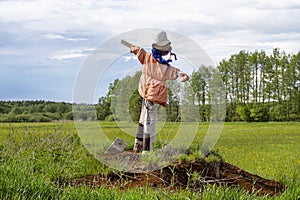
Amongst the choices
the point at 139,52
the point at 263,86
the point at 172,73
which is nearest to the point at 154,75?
the point at 172,73

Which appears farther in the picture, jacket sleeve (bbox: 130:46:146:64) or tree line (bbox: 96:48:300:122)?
tree line (bbox: 96:48:300:122)

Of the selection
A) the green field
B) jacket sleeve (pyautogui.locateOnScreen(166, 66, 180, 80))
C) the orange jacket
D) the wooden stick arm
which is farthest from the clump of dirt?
the wooden stick arm

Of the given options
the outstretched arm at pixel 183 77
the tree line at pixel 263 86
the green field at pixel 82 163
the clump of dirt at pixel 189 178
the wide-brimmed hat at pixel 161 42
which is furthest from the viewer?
the tree line at pixel 263 86

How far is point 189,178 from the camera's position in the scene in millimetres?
5812

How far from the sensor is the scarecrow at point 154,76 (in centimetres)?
718

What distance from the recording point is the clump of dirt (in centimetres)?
571

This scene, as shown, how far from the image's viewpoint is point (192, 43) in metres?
7.00

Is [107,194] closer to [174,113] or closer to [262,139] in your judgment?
[174,113]

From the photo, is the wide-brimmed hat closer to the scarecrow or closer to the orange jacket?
the scarecrow

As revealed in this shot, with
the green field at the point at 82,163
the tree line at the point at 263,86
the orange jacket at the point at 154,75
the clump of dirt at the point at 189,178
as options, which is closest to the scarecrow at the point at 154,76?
the orange jacket at the point at 154,75

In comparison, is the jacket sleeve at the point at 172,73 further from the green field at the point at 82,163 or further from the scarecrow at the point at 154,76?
the green field at the point at 82,163

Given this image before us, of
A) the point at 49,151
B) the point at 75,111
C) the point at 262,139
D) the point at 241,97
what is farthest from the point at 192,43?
the point at 241,97

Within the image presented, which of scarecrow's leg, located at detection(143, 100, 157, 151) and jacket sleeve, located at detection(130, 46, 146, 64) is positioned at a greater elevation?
jacket sleeve, located at detection(130, 46, 146, 64)

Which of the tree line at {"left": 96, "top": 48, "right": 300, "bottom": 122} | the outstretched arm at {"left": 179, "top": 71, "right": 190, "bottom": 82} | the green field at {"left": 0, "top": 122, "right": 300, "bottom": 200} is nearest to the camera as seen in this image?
the green field at {"left": 0, "top": 122, "right": 300, "bottom": 200}
